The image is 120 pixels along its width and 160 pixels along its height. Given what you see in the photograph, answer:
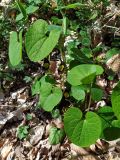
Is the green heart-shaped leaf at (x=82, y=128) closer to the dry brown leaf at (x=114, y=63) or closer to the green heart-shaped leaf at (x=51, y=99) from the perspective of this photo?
the green heart-shaped leaf at (x=51, y=99)

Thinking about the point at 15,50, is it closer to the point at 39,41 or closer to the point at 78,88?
the point at 39,41

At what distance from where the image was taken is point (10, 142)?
8.76ft

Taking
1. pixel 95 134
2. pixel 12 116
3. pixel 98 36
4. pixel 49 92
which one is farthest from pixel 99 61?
pixel 95 134

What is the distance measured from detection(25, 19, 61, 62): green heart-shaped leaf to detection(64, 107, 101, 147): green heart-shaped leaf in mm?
376

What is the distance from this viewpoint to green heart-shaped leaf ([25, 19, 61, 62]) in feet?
6.57

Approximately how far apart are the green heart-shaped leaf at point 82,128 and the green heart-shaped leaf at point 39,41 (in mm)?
376

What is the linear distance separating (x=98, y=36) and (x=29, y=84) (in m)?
0.73

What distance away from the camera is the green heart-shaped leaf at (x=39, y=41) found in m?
2.00

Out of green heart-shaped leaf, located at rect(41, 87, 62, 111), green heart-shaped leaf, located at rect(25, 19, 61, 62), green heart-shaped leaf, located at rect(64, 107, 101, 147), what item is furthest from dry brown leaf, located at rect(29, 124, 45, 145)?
green heart-shaped leaf, located at rect(25, 19, 61, 62)

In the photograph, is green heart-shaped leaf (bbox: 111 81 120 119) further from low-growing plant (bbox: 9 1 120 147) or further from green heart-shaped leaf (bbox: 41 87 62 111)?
green heart-shaped leaf (bbox: 41 87 62 111)

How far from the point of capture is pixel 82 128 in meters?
1.92

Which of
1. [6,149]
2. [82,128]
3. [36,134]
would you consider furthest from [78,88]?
[6,149]

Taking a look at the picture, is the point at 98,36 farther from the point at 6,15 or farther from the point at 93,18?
the point at 6,15

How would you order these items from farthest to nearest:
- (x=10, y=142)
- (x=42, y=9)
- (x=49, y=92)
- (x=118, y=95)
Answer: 1. (x=42, y=9)
2. (x=10, y=142)
3. (x=49, y=92)
4. (x=118, y=95)
